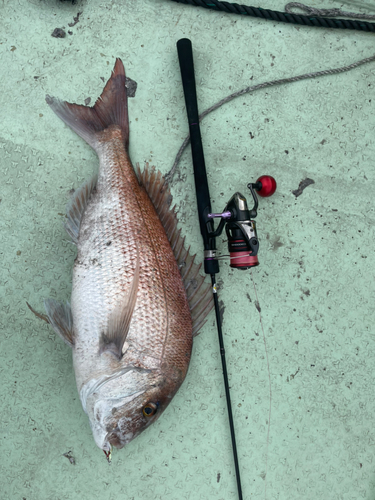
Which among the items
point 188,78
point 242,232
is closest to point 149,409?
point 242,232

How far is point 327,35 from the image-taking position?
173 centimetres

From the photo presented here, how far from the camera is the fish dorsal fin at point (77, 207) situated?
143 centimetres

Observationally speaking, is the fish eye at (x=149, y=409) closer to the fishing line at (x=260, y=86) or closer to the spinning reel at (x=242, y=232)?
the spinning reel at (x=242, y=232)

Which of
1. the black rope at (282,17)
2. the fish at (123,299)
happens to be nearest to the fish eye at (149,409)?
the fish at (123,299)

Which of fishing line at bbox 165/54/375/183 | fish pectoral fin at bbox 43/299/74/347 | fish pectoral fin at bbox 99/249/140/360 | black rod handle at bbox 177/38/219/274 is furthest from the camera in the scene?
fishing line at bbox 165/54/375/183

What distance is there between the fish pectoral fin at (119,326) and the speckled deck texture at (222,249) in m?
0.34

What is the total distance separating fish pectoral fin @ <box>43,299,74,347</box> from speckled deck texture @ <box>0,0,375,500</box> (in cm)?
11

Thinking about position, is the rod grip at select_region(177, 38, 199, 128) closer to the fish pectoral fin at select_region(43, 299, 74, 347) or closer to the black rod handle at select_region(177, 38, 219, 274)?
the black rod handle at select_region(177, 38, 219, 274)

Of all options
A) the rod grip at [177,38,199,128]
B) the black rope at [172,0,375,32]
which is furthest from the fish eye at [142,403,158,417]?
the black rope at [172,0,375,32]

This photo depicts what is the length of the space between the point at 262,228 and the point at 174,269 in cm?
50

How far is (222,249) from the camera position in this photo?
161 cm

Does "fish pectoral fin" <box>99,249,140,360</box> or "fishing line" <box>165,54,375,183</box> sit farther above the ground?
"fishing line" <box>165,54,375,183</box>

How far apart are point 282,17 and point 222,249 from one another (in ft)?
3.62

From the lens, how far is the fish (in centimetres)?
125
